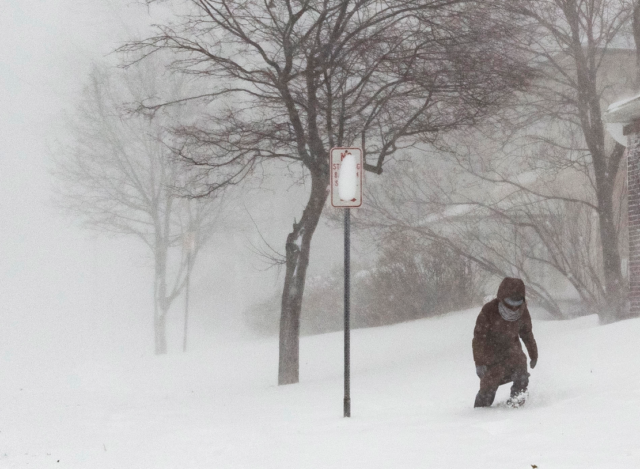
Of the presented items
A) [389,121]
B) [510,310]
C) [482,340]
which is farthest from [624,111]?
[482,340]

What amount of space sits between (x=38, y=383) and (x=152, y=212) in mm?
7781

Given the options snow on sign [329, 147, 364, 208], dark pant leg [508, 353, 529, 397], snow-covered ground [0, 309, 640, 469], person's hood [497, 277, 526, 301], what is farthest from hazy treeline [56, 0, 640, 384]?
dark pant leg [508, 353, 529, 397]

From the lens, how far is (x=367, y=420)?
745cm

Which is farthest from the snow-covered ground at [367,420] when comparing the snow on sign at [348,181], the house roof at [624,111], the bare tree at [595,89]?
the house roof at [624,111]

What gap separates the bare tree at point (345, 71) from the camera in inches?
418

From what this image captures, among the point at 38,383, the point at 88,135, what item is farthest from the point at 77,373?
the point at 88,135

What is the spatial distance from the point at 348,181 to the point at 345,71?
4.03 m

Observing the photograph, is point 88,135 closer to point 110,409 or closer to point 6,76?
point 110,409

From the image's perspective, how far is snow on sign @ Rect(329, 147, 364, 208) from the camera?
25.0ft

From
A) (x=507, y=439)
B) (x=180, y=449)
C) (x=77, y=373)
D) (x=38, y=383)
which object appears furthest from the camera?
(x=77, y=373)

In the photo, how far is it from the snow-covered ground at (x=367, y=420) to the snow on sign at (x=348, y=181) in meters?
2.13

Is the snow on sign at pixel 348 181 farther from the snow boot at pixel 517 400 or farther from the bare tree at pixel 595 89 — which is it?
the bare tree at pixel 595 89

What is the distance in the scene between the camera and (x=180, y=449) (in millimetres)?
6633

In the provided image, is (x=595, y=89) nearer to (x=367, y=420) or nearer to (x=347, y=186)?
(x=347, y=186)
